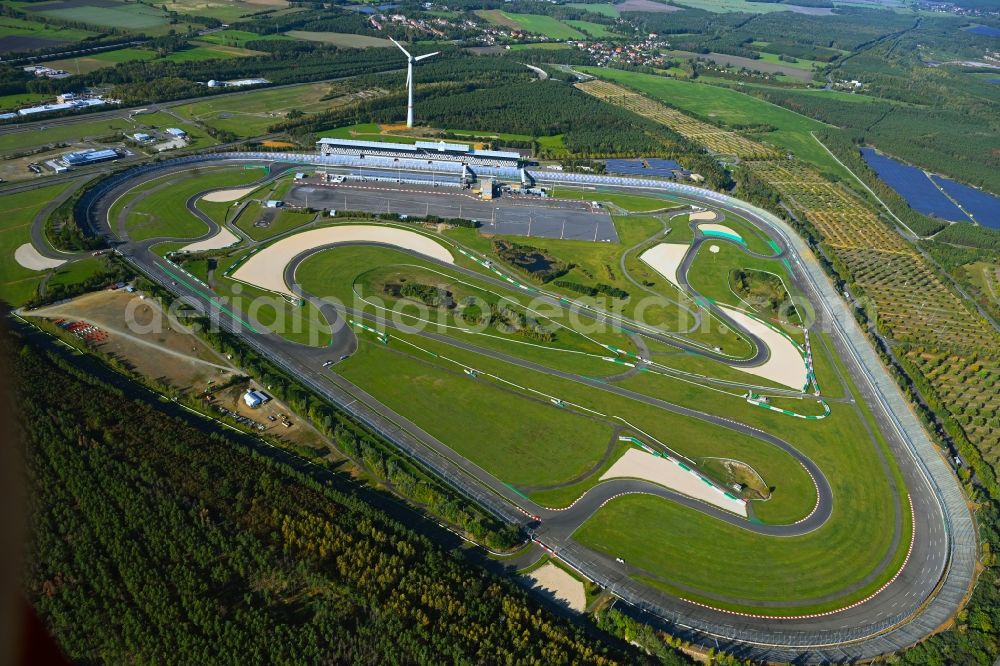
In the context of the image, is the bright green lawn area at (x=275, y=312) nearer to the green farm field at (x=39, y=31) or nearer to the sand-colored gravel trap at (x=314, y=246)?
the sand-colored gravel trap at (x=314, y=246)

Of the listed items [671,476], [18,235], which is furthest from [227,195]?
[671,476]

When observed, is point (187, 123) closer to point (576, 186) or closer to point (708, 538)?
point (576, 186)

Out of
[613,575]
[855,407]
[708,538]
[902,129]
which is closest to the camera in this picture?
[613,575]

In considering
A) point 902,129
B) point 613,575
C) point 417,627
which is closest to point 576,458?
point 613,575

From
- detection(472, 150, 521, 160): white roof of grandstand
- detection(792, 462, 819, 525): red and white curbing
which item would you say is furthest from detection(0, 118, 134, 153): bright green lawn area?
detection(792, 462, 819, 525): red and white curbing

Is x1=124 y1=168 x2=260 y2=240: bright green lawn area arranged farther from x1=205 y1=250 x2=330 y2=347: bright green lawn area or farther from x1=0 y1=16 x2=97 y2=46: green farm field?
x1=0 y1=16 x2=97 y2=46: green farm field
